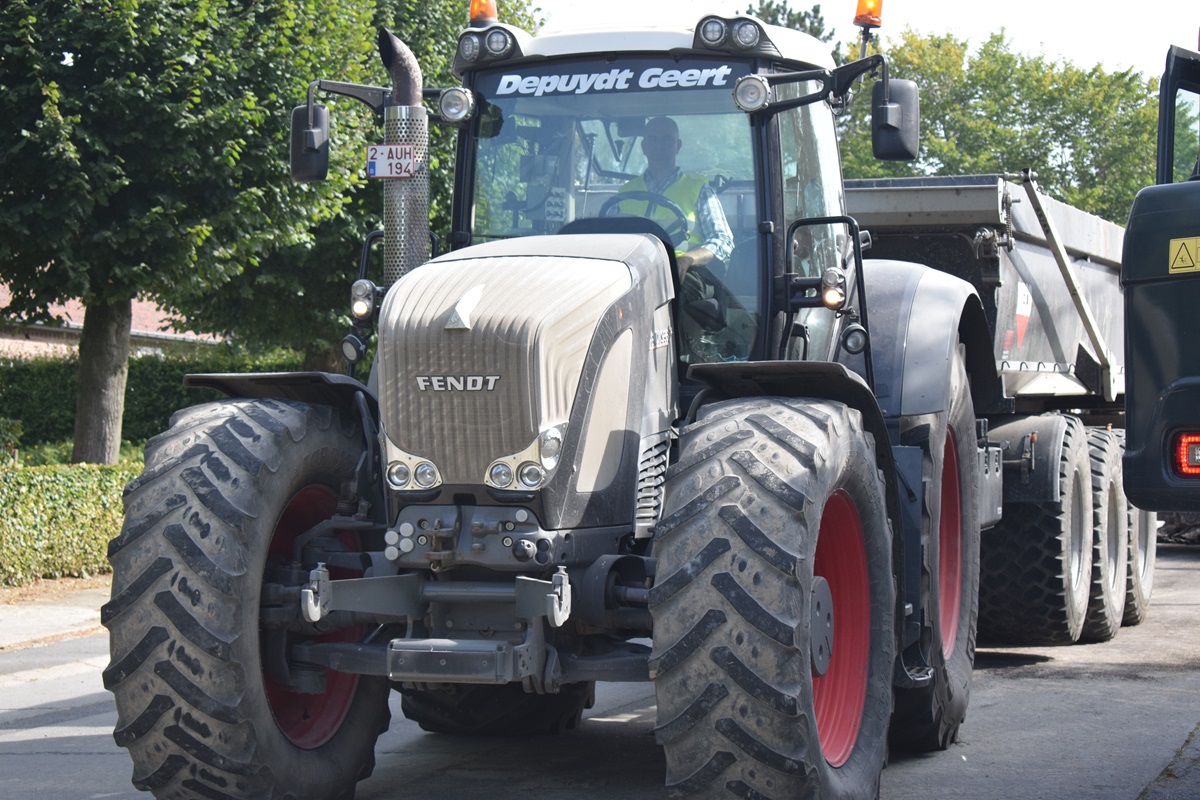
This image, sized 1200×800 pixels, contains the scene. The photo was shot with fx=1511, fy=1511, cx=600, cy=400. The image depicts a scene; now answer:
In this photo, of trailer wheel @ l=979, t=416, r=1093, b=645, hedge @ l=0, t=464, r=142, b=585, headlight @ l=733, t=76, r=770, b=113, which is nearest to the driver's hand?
headlight @ l=733, t=76, r=770, b=113

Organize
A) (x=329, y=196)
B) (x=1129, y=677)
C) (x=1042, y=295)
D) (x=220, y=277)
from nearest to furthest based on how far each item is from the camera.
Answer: (x=1129, y=677) → (x=1042, y=295) → (x=220, y=277) → (x=329, y=196)

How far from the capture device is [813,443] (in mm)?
4742

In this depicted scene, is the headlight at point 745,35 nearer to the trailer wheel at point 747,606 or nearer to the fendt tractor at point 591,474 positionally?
the fendt tractor at point 591,474

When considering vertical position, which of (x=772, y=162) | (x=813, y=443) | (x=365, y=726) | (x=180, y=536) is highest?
(x=772, y=162)

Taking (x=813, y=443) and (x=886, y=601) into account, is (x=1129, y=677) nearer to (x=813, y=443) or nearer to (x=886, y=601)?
(x=886, y=601)

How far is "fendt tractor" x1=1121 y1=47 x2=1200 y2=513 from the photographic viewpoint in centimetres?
507

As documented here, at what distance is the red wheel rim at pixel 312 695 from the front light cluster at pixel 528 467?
1015mm

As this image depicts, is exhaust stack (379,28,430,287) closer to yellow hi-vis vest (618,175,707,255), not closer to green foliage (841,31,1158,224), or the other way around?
yellow hi-vis vest (618,175,707,255)

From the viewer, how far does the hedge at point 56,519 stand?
1292cm

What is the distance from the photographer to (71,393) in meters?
30.1

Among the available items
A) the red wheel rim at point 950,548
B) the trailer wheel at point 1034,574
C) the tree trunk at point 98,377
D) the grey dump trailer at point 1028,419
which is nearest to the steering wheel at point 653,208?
the red wheel rim at point 950,548

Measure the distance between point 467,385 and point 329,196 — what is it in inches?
521

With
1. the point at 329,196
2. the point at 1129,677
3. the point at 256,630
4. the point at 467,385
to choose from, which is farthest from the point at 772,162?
the point at 329,196

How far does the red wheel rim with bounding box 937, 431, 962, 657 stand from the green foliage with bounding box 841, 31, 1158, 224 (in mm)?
36050
